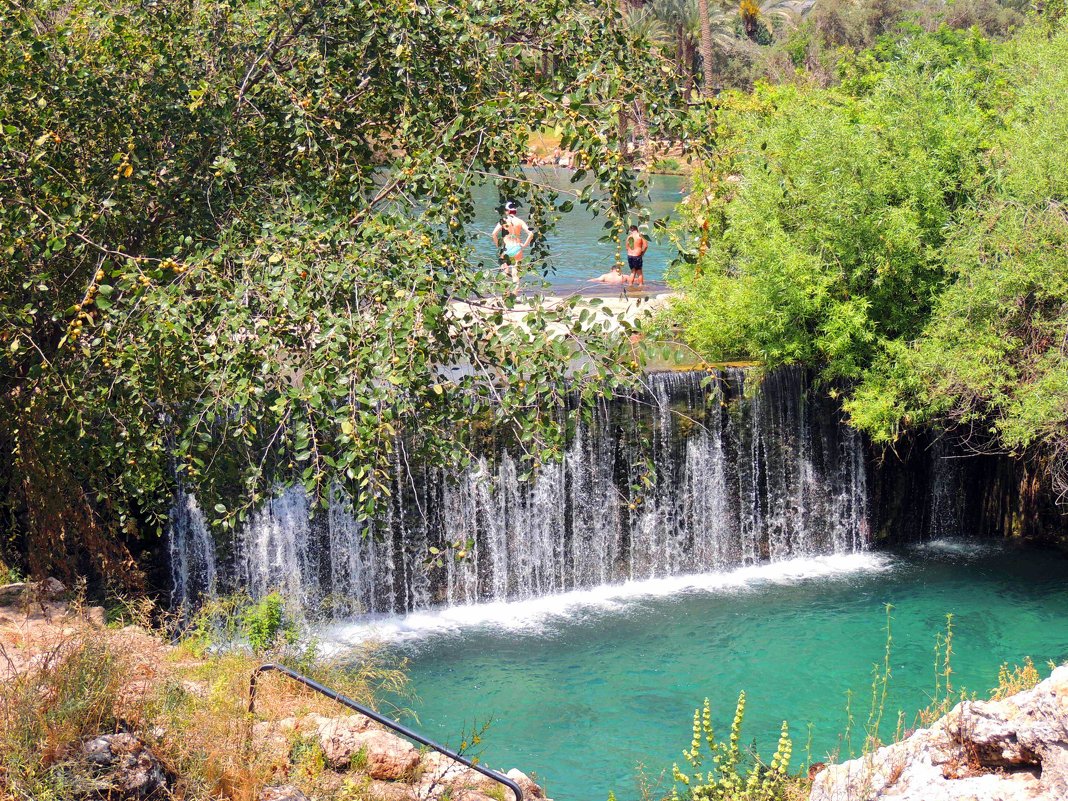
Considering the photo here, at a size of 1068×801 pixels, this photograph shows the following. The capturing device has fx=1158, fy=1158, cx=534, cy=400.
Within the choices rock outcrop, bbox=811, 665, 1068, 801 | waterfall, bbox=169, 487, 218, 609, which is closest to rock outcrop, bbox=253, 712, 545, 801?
rock outcrop, bbox=811, 665, 1068, 801

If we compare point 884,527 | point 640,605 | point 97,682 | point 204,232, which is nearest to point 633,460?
point 640,605

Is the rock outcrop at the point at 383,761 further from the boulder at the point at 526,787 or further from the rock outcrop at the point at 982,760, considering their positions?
the rock outcrop at the point at 982,760

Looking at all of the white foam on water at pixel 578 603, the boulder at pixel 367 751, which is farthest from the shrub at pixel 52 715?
the white foam on water at pixel 578 603

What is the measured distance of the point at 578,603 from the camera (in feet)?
42.2

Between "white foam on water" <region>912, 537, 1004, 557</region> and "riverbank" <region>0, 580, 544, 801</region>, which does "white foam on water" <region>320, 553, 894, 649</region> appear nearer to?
"white foam on water" <region>912, 537, 1004, 557</region>

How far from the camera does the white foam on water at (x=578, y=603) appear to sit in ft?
39.5

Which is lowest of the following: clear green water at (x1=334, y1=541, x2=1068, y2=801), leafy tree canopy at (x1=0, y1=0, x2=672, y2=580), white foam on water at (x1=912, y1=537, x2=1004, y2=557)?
clear green water at (x1=334, y1=541, x2=1068, y2=801)

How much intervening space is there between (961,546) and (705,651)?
465cm

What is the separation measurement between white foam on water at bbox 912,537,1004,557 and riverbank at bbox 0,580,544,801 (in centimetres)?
846

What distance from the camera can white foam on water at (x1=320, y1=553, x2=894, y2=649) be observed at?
12047mm

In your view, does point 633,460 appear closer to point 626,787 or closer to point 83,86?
point 626,787

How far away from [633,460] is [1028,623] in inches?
180

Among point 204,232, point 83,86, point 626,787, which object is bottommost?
point 626,787

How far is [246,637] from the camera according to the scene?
9.34 m
